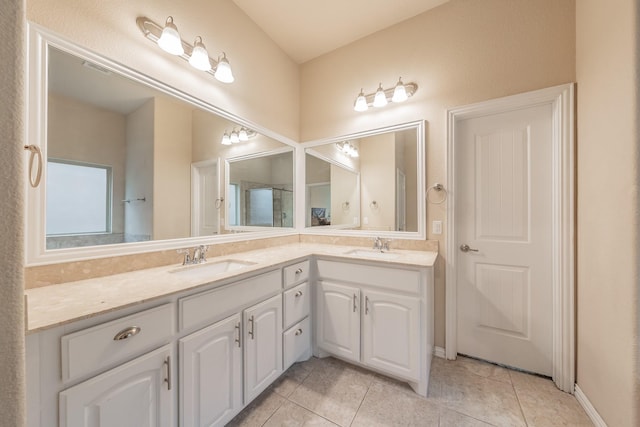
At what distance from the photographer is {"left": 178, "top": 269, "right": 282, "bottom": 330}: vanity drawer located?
107cm

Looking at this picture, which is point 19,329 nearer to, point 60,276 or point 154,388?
point 154,388

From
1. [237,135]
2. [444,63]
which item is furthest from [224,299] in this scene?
[444,63]

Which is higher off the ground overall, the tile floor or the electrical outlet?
the electrical outlet

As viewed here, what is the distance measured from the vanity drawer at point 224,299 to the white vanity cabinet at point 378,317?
479 mm

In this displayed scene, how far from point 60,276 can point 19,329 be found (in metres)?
0.93

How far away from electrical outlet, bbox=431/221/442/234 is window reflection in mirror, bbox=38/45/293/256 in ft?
5.75

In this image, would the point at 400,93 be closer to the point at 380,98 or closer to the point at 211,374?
the point at 380,98

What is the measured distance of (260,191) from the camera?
2359 millimetres

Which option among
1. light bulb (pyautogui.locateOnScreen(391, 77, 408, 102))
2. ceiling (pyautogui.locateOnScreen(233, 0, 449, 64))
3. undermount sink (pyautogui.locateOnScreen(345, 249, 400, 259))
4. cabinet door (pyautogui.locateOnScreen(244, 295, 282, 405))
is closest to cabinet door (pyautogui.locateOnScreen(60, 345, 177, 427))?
cabinet door (pyautogui.locateOnScreen(244, 295, 282, 405))

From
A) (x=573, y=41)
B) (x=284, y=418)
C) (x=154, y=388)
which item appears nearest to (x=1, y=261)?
(x=154, y=388)

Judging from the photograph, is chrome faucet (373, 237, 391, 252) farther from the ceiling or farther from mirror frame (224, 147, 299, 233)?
the ceiling

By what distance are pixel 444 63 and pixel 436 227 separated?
1323mm

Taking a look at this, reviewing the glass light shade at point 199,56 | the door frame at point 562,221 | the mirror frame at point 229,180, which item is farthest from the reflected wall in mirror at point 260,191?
the door frame at point 562,221

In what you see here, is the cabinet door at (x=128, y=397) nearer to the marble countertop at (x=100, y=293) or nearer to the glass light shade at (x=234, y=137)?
the marble countertop at (x=100, y=293)
